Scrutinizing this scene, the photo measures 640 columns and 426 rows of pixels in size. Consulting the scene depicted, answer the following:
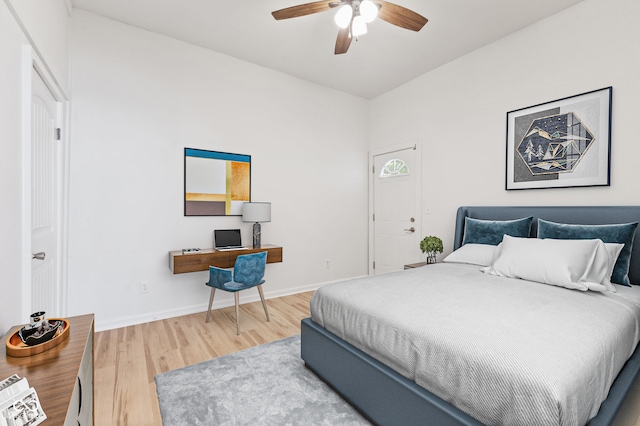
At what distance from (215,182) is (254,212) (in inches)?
22.6

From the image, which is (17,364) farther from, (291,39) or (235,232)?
(291,39)

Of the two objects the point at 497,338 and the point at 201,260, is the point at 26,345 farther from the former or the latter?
the point at 201,260

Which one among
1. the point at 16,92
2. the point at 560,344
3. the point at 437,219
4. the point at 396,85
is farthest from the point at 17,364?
the point at 396,85

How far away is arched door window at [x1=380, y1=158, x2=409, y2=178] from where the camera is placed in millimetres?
4204

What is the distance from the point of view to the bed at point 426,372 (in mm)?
1147

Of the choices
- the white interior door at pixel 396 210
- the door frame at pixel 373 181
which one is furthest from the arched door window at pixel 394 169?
the door frame at pixel 373 181

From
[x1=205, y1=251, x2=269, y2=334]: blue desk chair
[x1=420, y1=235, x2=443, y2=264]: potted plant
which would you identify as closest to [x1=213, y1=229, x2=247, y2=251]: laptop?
[x1=205, y1=251, x2=269, y2=334]: blue desk chair

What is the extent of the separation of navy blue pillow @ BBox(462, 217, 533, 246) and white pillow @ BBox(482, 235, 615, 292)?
0.45 m

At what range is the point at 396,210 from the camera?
4301 mm

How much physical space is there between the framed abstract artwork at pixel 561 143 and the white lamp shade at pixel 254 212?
8.50ft

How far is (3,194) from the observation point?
1.35m

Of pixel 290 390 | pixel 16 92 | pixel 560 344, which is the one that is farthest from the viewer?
pixel 290 390

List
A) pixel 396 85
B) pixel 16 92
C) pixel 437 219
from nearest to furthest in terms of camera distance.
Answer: pixel 16 92
pixel 437 219
pixel 396 85

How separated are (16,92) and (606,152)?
3952mm
